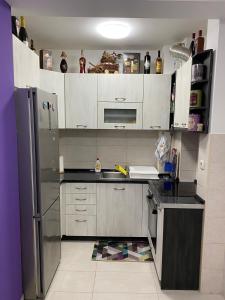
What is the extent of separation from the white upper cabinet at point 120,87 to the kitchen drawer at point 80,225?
5.06ft

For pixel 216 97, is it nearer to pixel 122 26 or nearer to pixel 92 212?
pixel 122 26

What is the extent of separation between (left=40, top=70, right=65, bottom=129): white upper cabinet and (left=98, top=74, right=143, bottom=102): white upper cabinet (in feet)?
1.58

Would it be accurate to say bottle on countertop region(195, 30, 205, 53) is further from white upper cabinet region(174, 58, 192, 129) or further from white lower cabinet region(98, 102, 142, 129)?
white lower cabinet region(98, 102, 142, 129)

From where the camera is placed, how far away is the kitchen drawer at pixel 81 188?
9.29 feet

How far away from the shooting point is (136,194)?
283cm

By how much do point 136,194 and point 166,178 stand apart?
0.44 metres

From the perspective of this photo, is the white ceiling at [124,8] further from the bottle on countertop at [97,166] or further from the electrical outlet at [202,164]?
the bottle on countertop at [97,166]

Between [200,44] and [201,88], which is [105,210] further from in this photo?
[200,44]

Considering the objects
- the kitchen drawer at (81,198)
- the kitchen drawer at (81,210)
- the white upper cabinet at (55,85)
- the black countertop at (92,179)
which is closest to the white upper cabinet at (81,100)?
the white upper cabinet at (55,85)

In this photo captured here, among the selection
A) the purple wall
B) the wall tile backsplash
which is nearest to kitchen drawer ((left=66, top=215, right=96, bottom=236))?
the wall tile backsplash

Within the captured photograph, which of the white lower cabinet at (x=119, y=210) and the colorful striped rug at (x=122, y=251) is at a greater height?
the white lower cabinet at (x=119, y=210)

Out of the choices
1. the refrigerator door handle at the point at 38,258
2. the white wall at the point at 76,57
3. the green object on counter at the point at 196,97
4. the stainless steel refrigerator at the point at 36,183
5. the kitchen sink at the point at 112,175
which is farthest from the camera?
the white wall at the point at 76,57

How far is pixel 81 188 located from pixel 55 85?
1.33 meters

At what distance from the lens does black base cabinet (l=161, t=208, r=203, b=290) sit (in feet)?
6.63
